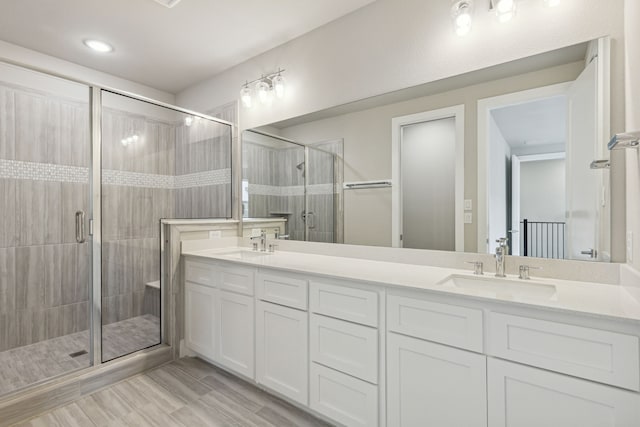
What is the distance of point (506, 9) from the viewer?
158 cm

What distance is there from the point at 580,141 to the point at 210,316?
2.47 m

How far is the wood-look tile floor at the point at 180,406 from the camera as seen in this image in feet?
5.76

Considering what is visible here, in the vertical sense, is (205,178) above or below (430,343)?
above

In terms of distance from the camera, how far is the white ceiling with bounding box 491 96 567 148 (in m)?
1.49

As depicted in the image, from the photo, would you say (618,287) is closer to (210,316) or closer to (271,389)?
(271,389)

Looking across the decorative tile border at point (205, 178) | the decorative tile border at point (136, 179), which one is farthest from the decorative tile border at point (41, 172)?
the decorative tile border at point (205, 178)

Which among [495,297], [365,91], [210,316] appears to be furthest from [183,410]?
[365,91]

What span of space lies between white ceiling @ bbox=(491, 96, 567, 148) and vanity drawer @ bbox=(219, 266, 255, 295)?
169 centimetres

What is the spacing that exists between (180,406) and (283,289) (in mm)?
981

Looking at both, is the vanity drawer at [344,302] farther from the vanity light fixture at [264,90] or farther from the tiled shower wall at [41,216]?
the vanity light fixture at [264,90]

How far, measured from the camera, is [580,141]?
1460mm

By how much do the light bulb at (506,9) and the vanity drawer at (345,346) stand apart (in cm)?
172

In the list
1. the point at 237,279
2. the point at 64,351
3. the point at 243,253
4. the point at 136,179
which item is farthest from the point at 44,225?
the point at 237,279

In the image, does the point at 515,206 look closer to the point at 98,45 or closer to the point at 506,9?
the point at 506,9
